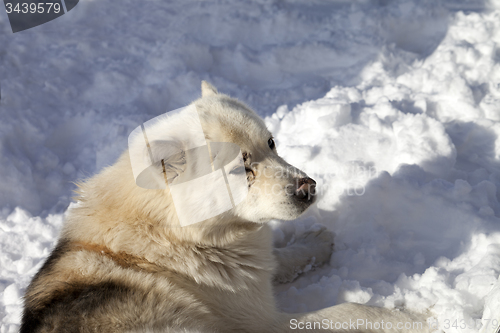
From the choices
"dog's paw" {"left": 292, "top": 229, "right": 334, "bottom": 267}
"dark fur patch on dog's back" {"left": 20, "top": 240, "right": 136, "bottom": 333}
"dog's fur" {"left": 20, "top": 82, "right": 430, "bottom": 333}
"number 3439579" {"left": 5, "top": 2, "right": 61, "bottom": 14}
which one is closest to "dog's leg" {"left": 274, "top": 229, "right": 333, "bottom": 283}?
"dog's paw" {"left": 292, "top": 229, "right": 334, "bottom": 267}

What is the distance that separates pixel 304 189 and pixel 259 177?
0.28 metres

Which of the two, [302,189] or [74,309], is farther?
[302,189]

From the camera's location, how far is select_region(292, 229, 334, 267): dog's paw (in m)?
3.14

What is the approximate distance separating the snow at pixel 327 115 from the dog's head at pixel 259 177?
95 centimetres

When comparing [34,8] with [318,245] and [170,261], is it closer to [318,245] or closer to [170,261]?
[170,261]

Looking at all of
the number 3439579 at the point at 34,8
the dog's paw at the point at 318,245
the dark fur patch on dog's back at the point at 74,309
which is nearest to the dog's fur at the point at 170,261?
the dark fur patch on dog's back at the point at 74,309

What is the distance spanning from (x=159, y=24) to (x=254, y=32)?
1.49 meters

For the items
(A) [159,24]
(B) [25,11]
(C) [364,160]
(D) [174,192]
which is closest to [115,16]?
(A) [159,24]

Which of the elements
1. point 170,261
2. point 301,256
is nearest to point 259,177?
point 170,261

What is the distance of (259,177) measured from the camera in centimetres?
225

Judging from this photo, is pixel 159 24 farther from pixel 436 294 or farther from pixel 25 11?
pixel 436 294

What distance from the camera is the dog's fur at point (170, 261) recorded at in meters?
1.95

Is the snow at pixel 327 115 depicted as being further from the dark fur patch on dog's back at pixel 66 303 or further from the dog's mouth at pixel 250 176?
the dog's mouth at pixel 250 176

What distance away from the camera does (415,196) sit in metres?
3.30
